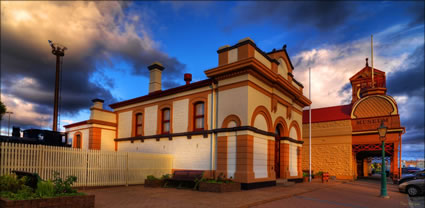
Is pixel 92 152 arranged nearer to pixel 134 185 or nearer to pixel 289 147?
pixel 134 185

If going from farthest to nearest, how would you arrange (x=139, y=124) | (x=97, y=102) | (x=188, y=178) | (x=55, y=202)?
(x=97, y=102), (x=139, y=124), (x=188, y=178), (x=55, y=202)

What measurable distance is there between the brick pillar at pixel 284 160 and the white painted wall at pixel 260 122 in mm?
3327

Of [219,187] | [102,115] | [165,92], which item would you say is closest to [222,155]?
[219,187]

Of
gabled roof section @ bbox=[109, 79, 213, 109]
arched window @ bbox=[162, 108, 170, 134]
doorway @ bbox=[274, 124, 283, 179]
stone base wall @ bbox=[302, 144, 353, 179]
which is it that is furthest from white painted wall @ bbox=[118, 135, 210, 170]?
stone base wall @ bbox=[302, 144, 353, 179]

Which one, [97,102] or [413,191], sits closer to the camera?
[413,191]

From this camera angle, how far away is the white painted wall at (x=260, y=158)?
15484 mm

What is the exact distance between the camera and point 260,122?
1642 cm

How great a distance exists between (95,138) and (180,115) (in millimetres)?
8634

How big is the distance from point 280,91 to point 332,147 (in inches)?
442

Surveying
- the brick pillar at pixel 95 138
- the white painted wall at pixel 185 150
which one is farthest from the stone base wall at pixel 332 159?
the brick pillar at pixel 95 138

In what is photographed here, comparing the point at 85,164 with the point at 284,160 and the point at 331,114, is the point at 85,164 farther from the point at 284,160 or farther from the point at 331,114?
the point at 331,114

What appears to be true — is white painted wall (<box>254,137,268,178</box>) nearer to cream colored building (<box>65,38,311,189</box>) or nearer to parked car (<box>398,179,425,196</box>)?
cream colored building (<box>65,38,311,189</box>)

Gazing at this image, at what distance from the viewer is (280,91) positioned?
18.8 meters

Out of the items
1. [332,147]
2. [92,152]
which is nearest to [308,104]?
[332,147]
